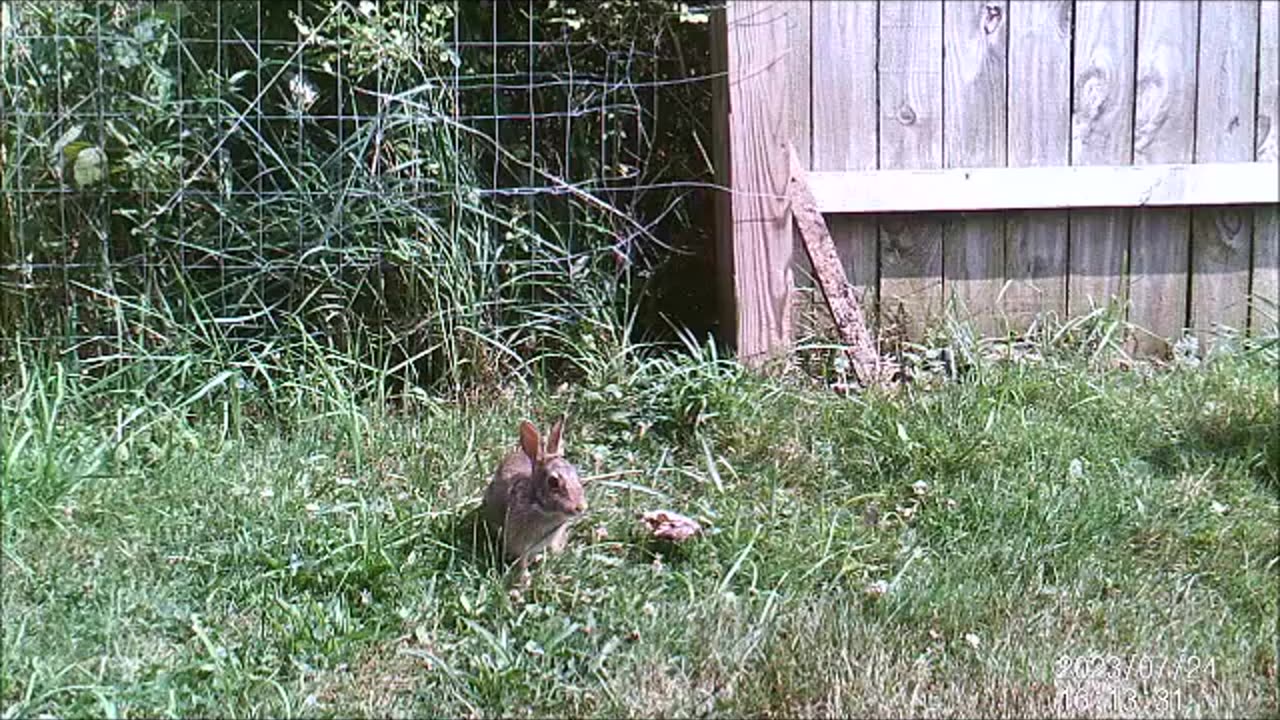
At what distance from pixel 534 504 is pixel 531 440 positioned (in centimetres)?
18

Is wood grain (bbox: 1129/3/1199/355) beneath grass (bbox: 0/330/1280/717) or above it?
above

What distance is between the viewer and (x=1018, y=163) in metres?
4.59

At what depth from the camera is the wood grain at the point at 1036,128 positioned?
4.56 meters

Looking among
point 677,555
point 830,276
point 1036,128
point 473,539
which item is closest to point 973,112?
point 1036,128

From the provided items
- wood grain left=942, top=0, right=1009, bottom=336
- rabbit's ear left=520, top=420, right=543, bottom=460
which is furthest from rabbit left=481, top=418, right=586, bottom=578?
wood grain left=942, top=0, right=1009, bottom=336

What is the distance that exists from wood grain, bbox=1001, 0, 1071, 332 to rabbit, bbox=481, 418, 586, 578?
1.99m

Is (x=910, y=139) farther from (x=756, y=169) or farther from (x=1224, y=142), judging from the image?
(x=1224, y=142)

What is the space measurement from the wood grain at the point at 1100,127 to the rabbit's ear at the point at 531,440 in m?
2.18

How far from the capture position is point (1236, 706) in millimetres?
2855

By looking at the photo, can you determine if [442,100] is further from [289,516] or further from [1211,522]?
[1211,522]

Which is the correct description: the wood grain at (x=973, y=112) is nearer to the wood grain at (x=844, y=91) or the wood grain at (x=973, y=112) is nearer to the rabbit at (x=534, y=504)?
the wood grain at (x=844, y=91)

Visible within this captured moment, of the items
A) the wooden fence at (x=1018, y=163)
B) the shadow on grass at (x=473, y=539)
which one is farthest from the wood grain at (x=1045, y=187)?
the shadow on grass at (x=473, y=539)

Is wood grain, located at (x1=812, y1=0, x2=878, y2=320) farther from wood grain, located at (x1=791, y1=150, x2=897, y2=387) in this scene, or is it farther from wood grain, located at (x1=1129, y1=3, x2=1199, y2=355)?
wood grain, located at (x1=1129, y1=3, x2=1199, y2=355)

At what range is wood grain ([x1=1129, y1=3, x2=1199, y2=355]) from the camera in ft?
15.2
